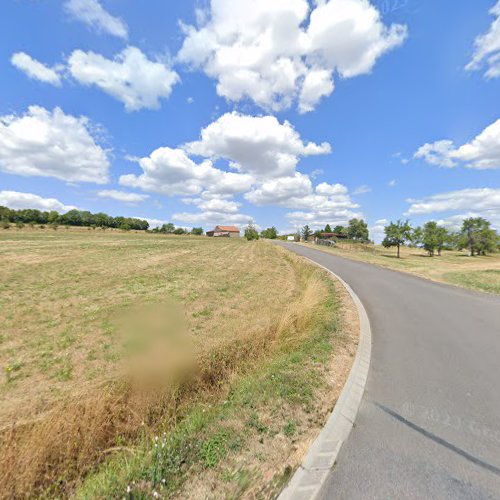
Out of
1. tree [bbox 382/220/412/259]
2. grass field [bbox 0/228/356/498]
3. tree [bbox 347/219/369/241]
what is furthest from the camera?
tree [bbox 347/219/369/241]

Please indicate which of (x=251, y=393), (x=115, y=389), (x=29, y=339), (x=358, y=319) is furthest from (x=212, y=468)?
(x=29, y=339)

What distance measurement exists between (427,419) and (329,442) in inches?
62.2

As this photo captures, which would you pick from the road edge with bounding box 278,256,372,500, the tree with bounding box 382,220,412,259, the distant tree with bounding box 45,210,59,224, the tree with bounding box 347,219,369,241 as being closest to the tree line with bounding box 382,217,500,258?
the tree with bounding box 382,220,412,259

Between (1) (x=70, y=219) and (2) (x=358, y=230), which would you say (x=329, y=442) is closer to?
(2) (x=358, y=230)

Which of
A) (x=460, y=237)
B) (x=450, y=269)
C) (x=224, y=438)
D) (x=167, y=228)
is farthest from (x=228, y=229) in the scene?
(x=224, y=438)

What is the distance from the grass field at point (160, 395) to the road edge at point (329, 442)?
0.14 m

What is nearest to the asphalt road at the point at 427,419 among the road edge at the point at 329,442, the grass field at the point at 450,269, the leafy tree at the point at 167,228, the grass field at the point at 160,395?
the road edge at the point at 329,442

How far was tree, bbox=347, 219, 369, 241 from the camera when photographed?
97562 millimetres

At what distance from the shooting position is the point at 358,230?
98.7 m

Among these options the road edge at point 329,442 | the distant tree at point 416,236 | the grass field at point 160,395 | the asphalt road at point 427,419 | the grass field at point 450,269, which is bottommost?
the grass field at point 160,395

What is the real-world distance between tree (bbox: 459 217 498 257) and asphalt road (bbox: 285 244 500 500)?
65.7 meters

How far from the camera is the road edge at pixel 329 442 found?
234 cm

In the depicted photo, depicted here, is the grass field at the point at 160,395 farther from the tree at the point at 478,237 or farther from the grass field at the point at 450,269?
the tree at the point at 478,237

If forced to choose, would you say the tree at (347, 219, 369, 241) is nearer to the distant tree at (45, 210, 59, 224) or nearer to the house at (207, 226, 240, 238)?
the house at (207, 226, 240, 238)
